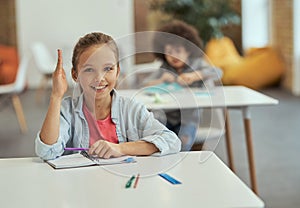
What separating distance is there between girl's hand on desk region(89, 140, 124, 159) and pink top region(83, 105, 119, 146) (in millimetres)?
14

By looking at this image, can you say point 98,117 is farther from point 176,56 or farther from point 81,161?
point 176,56

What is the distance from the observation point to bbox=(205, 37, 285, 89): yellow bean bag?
26.3 feet

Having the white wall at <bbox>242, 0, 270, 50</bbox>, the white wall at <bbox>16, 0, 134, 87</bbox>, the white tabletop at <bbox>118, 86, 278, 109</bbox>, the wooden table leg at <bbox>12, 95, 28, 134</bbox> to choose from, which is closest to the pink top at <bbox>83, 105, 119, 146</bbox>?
the white tabletop at <bbox>118, 86, 278, 109</bbox>

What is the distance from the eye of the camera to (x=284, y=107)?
255 inches

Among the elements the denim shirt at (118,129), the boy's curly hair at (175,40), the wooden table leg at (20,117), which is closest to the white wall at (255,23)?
the wooden table leg at (20,117)

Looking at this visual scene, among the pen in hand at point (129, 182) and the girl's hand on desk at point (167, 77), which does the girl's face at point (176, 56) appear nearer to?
the girl's hand on desk at point (167, 77)

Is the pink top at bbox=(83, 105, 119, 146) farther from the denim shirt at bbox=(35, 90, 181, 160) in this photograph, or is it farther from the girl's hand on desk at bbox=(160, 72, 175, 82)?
the girl's hand on desk at bbox=(160, 72, 175, 82)

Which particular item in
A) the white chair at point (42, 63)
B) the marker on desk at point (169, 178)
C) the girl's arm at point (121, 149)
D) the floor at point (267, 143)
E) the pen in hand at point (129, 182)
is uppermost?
the girl's arm at point (121, 149)

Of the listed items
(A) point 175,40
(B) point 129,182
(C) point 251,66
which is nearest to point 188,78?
(A) point 175,40

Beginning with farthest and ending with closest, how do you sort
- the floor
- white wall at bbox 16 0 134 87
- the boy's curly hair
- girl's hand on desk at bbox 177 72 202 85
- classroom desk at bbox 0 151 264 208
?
white wall at bbox 16 0 134 87 < the floor < girl's hand on desk at bbox 177 72 202 85 < the boy's curly hair < classroom desk at bbox 0 151 264 208

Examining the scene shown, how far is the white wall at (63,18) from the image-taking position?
8.58m

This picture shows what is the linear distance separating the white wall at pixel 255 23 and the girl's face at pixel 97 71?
7.62 meters

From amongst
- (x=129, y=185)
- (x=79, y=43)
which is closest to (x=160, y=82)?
(x=79, y=43)

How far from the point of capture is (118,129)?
164 cm
